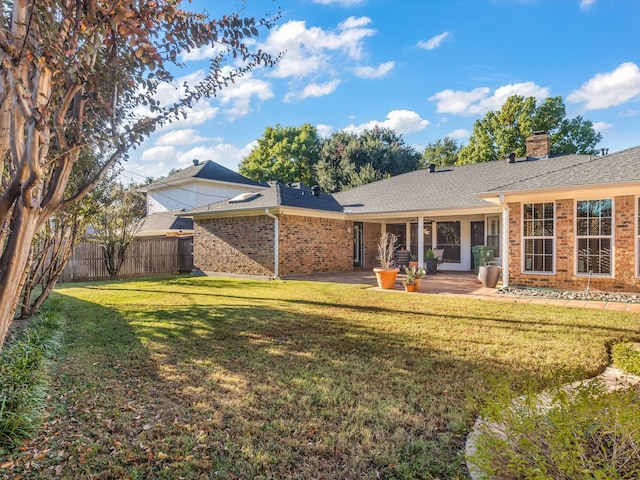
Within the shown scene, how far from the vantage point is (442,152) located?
3747cm

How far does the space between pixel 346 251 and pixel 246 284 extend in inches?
221

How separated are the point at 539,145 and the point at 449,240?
6.46 metres

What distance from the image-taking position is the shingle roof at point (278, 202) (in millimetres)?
14734

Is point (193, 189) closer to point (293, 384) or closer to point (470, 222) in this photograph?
point (470, 222)

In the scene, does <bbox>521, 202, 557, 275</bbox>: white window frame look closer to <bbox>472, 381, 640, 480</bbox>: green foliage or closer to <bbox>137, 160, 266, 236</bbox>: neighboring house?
<bbox>472, 381, 640, 480</bbox>: green foliage

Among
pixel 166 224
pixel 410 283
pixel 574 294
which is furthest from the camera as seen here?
pixel 166 224

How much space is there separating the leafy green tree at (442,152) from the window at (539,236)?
89.0 feet

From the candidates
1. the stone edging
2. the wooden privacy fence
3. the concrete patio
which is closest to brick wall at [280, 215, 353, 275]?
the concrete patio

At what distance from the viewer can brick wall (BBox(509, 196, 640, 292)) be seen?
29.7ft

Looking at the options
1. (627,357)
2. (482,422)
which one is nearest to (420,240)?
(627,357)

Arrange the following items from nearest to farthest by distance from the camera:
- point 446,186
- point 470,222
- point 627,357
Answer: point 627,357 → point 470,222 → point 446,186

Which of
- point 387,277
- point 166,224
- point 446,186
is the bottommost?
point 387,277

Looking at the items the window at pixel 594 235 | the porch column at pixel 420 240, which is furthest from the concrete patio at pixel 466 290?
the window at pixel 594 235

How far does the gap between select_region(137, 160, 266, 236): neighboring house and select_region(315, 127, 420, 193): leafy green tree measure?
23.9 ft
